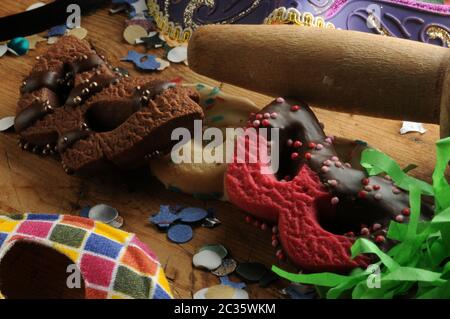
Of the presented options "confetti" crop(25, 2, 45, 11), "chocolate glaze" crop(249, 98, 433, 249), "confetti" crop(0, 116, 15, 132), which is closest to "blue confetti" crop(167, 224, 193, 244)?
"chocolate glaze" crop(249, 98, 433, 249)

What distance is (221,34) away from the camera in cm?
94

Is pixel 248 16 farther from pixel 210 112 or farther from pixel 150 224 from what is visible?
pixel 150 224

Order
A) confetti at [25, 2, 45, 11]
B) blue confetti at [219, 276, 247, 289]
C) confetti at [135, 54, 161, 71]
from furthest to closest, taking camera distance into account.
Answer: confetti at [25, 2, 45, 11] → confetti at [135, 54, 161, 71] → blue confetti at [219, 276, 247, 289]

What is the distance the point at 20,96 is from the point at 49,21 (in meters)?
0.21

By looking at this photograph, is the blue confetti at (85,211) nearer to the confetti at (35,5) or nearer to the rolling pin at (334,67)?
the rolling pin at (334,67)

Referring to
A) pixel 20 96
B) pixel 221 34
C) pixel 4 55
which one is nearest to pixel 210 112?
pixel 221 34

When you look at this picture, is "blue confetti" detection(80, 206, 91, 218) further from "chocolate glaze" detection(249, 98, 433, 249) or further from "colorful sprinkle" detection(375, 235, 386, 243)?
"colorful sprinkle" detection(375, 235, 386, 243)

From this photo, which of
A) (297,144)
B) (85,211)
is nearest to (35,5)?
(85,211)

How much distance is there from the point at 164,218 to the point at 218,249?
3.0 inches

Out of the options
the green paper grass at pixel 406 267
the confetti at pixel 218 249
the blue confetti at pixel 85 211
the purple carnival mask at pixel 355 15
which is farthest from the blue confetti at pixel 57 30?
the green paper grass at pixel 406 267

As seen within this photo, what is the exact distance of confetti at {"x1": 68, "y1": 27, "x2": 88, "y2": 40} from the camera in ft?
3.85

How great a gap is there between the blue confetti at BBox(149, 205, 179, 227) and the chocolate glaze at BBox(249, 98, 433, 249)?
133 millimetres

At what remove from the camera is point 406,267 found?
2.42 feet

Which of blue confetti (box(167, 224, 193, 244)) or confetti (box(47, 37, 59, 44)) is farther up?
confetti (box(47, 37, 59, 44))
